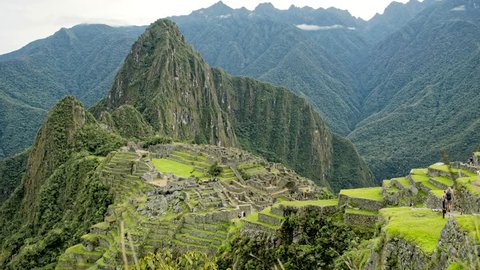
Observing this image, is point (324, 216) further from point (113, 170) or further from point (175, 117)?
point (175, 117)

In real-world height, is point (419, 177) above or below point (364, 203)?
above

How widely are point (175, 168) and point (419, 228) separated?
55933 mm

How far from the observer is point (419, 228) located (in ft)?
42.0

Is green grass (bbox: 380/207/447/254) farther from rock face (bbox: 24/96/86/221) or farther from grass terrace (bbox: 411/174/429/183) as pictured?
rock face (bbox: 24/96/86/221)

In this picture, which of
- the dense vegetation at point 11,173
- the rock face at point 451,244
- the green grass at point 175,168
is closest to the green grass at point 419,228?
the rock face at point 451,244

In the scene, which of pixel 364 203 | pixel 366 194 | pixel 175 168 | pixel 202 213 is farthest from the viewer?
pixel 175 168

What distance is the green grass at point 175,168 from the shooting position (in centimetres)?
6244

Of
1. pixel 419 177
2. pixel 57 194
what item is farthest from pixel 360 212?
pixel 57 194

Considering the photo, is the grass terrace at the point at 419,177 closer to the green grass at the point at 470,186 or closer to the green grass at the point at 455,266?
the green grass at the point at 470,186

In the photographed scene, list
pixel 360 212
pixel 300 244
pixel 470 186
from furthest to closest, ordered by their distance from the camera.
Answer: pixel 300 244
pixel 360 212
pixel 470 186

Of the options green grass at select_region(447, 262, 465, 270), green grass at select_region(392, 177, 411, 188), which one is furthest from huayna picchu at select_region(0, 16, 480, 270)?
green grass at select_region(392, 177, 411, 188)

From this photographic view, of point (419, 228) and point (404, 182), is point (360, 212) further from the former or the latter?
point (419, 228)

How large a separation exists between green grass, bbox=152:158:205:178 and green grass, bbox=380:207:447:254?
152 ft

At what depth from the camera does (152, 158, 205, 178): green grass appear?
62.4m
